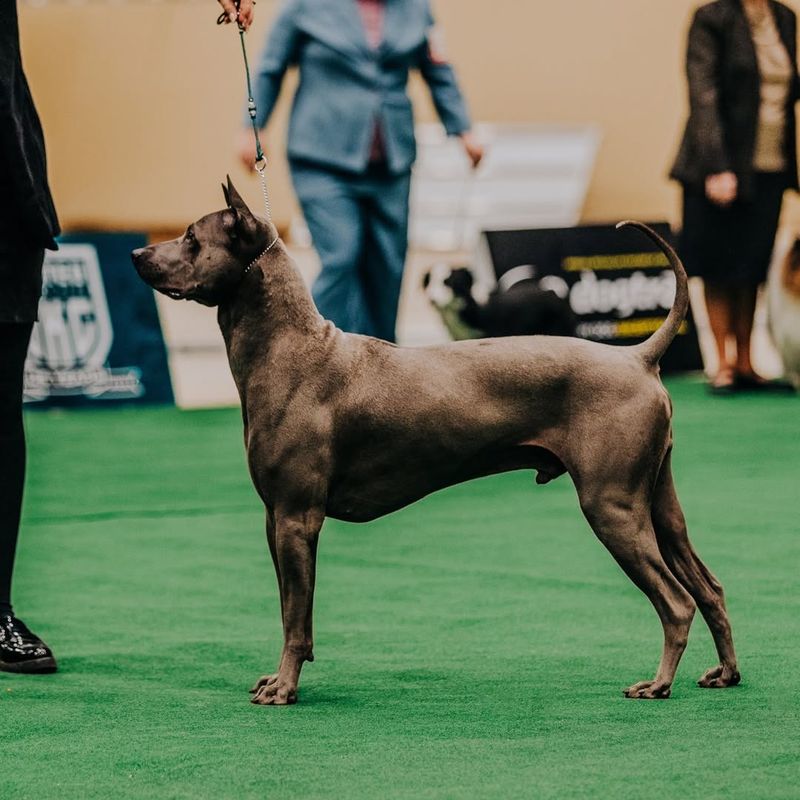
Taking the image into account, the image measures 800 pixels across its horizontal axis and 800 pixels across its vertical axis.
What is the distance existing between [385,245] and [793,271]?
11.0ft

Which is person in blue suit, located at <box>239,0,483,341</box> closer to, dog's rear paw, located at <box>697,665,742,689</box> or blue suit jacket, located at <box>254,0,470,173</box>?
blue suit jacket, located at <box>254,0,470,173</box>

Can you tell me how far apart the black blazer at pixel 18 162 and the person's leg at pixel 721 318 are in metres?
6.35

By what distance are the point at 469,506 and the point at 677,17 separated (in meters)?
10.6

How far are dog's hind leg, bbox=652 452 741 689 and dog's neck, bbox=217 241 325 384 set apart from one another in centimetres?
85

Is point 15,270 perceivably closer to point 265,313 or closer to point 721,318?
point 265,313

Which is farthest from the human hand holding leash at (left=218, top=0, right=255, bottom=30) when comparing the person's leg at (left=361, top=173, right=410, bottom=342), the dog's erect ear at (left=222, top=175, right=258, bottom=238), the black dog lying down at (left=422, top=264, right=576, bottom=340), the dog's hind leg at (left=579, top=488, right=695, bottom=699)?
the black dog lying down at (left=422, top=264, right=576, bottom=340)

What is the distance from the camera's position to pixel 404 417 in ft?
12.9

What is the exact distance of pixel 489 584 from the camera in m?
5.33

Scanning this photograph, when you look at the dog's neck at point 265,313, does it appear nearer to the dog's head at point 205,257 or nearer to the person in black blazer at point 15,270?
the dog's head at point 205,257

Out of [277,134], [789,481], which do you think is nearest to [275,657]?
[789,481]

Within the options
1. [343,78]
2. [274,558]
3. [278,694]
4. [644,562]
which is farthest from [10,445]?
[343,78]

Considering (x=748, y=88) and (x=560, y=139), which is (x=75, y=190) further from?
(x=748, y=88)

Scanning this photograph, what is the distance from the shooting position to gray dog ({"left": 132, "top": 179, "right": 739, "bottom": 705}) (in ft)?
12.7

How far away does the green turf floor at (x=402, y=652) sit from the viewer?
330cm
